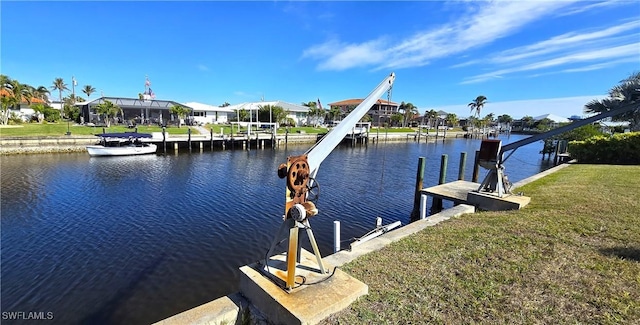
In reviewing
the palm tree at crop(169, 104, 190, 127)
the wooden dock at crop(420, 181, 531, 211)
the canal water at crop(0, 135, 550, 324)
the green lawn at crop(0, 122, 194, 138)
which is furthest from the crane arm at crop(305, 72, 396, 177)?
the palm tree at crop(169, 104, 190, 127)

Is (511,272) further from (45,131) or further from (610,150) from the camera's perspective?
(45,131)

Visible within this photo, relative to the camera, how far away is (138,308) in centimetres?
651

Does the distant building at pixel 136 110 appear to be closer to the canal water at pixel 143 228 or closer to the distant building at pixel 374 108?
the canal water at pixel 143 228

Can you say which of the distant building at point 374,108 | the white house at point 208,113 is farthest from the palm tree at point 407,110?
the white house at point 208,113

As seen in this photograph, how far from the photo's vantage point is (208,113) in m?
58.3

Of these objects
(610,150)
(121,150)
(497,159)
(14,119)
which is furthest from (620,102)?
(14,119)

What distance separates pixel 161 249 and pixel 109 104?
4419cm

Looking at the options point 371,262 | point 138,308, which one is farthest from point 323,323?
point 138,308

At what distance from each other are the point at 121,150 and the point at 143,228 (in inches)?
753

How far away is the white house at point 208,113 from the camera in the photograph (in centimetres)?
5569

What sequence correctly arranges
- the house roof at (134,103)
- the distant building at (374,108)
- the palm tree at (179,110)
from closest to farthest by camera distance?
1. the house roof at (134,103)
2. the palm tree at (179,110)
3. the distant building at (374,108)

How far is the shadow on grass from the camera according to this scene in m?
5.15

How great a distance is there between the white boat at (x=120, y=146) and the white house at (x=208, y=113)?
27.5 meters

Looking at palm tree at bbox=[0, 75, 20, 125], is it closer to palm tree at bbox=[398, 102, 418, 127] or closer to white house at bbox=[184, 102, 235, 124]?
white house at bbox=[184, 102, 235, 124]
